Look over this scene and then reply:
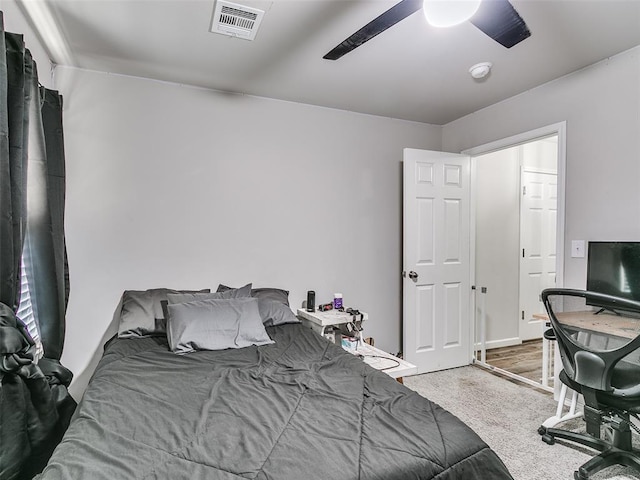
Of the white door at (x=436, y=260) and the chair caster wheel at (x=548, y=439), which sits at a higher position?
the white door at (x=436, y=260)

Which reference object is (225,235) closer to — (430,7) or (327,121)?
(327,121)

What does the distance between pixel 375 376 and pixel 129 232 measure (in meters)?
2.11

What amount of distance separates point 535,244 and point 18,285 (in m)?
4.75

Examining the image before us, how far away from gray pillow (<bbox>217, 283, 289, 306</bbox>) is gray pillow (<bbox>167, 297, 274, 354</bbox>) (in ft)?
1.44

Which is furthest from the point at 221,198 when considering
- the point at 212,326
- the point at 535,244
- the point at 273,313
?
the point at 535,244

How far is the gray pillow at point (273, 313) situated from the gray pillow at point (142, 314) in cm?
67

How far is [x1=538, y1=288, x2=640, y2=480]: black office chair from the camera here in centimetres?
176

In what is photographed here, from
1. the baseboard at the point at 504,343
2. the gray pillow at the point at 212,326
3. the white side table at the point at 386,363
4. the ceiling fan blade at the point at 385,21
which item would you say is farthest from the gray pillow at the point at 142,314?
the baseboard at the point at 504,343

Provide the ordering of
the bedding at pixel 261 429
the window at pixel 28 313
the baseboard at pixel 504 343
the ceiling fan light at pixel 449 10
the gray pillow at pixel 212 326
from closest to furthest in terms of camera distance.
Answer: the bedding at pixel 261 429
the ceiling fan light at pixel 449 10
the window at pixel 28 313
the gray pillow at pixel 212 326
the baseboard at pixel 504 343

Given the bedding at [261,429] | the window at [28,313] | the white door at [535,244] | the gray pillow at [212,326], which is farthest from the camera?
the white door at [535,244]

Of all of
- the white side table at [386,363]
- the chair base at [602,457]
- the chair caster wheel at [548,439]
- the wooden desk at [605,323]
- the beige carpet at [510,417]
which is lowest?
the beige carpet at [510,417]

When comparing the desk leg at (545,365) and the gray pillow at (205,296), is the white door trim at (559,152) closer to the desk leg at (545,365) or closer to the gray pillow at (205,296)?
the desk leg at (545,365)

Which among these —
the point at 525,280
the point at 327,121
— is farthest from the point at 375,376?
the point at 525,280

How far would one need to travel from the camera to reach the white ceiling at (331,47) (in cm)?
192
